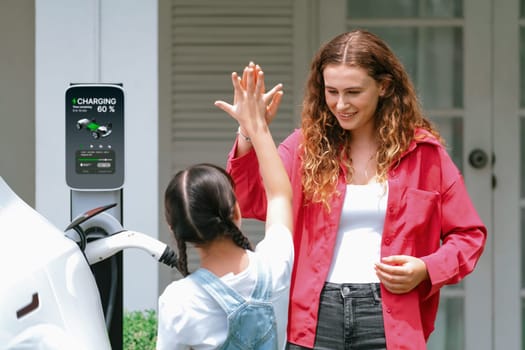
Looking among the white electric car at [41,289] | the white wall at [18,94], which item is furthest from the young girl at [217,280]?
the white wall at [18,94]

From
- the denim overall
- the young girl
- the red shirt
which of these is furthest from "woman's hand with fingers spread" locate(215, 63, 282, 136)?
the denim overall

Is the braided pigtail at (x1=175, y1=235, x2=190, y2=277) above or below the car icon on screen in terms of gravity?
below

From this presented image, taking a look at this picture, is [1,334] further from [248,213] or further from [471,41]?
[471,41]

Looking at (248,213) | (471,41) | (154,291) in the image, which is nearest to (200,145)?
(154,291)

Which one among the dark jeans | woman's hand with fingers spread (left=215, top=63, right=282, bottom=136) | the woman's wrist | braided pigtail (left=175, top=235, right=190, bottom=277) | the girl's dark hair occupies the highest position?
woman's hand with fingers spread (left=215, top=63, right=282, bottom=136)

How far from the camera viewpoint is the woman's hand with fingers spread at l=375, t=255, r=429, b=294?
8.64 ft

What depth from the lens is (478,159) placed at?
5.18m

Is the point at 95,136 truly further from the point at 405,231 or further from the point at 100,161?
Result: the point at 405,231

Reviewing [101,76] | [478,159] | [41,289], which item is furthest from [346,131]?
[478,159]

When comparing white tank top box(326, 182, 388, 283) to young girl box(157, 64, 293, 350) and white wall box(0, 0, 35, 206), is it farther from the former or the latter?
white wall box(0, 0, 35, 206)

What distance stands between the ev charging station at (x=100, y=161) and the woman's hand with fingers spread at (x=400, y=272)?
0.77m

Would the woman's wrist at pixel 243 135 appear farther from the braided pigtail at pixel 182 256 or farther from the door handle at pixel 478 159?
the door handle at pixel 478 159

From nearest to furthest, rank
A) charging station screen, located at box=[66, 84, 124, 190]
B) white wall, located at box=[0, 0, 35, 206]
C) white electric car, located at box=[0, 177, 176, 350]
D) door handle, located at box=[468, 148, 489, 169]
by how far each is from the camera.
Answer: white electric car, located at box=[0, 177, 176, 350] → charging station screen, located at box=[66, 84, 124, 190] → door handle, located at box=[468, 148, 489, 169] → white wall, located at box=[0, 0, 35, 206]

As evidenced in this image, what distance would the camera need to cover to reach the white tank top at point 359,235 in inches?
107
